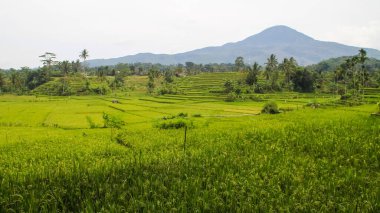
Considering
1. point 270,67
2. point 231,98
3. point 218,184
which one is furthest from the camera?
point 270,67

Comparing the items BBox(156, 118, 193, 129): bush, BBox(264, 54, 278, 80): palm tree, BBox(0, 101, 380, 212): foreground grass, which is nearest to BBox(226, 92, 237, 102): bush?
BBox(264, 54, 278, 80): palm tree

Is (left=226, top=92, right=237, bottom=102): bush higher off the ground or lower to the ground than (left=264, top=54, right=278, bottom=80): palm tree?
lower

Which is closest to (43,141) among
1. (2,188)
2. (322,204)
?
(2,188)

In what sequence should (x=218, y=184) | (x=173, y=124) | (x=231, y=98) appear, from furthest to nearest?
1. (x=231, y=98)
2. (x=173, y=124)
3. (x=218, y=184)

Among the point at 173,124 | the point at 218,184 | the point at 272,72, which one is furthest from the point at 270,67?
the point at 218,184

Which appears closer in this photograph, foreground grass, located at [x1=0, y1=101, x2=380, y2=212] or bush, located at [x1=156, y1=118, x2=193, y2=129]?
foreground grass, located at [x1=0, y1=101, x2=380, y2=212]

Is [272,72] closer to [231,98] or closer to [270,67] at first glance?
[270,67]

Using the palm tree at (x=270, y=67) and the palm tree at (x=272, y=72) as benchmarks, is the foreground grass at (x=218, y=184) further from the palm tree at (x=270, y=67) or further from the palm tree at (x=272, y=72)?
the palm tree at (x=270, y=67)

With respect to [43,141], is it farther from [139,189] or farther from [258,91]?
[258,91]

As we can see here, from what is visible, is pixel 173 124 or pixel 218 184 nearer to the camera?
pixel 218 184

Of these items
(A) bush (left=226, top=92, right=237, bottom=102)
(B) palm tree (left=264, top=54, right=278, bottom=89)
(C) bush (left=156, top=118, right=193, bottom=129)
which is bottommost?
(C) bush (left=156, top=118, right=193, bottom=129)

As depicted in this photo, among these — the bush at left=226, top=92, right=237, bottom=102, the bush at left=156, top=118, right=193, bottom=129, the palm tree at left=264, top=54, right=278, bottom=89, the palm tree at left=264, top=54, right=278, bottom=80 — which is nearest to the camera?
the bush at left=156, top=118, right=193, bottom=129

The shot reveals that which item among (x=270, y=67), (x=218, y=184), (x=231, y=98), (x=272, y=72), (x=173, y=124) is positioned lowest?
(x=173, y=124)

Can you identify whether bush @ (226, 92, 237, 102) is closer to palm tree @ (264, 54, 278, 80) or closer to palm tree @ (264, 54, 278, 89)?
palm tree @ (264, 54, 278, 89)
